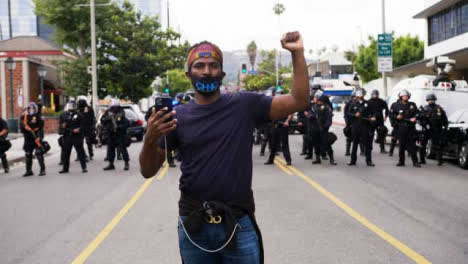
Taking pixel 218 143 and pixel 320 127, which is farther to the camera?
pixel 320 127

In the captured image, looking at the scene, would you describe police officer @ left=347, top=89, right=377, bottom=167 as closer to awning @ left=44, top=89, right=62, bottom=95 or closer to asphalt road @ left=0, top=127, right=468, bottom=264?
asphalt road @ left=0, top=127, right=468, bottom=264

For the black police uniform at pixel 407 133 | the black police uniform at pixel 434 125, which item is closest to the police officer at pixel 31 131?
the black police uniform at pixel 407 133

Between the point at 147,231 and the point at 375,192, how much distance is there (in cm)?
488

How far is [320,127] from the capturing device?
643 inches

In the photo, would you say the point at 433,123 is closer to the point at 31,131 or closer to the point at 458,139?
the point at 458,139

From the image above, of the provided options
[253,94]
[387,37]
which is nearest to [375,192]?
[253,94]

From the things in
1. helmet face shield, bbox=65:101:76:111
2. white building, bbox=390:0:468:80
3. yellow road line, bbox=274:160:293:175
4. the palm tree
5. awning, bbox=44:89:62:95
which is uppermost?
the palm tree

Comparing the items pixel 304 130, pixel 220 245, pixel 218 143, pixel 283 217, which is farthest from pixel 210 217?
pixel 304 130

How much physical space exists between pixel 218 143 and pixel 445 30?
39224 millimetres

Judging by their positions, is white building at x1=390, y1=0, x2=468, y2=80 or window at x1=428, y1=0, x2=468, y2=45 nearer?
white building at x1=390, y1=0, x2=468, y2=80

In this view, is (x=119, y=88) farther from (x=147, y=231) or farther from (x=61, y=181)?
(x=147, y=231)

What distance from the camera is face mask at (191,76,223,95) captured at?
10.7 ft

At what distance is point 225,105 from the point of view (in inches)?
129

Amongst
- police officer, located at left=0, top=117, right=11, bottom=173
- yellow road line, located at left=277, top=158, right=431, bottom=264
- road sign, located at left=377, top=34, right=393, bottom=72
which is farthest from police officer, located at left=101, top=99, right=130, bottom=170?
road sign, located at left=377, top=34, right=393, bottom=72
